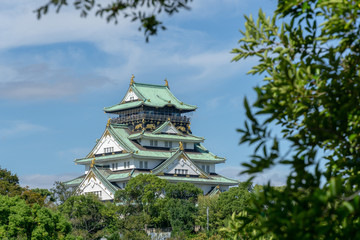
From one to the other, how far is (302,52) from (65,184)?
69.3 meters

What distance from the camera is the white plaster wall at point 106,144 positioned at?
74.2 metres

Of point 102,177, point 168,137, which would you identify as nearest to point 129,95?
point 168,137

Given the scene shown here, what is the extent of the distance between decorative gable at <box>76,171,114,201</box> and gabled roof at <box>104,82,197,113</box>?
10293 millimetres

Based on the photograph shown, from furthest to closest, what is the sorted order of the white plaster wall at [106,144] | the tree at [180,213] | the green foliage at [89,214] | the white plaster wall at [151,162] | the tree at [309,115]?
1. the white plaster wall at [106,144]
2. the white plaster wall at [151,162]
3. the tree at [180,213]
4. the green foliage at [89,214]
5. the tree at [309,115]

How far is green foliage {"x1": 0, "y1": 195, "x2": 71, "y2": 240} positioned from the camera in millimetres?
37594

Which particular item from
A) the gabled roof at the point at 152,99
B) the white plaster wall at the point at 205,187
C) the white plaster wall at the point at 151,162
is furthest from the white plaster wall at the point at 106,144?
the white plaster wall at the point at 205,187

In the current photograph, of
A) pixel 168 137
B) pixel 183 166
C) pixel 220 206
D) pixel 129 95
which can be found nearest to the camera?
pixel 220 206

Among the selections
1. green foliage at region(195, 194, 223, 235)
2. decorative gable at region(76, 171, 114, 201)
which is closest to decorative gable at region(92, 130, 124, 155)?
decorative gable at region(76, 171, 114, 201)

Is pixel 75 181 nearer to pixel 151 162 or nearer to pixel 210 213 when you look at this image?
pixel 151 162

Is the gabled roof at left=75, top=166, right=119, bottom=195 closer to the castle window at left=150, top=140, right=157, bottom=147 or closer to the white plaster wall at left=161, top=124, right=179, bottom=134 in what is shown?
the castle window at left=150, top=140, right=157, bottom=147

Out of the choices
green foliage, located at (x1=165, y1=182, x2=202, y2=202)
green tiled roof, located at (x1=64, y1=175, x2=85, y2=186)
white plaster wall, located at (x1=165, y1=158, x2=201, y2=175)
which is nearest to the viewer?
green foliage, located at (x1=165, y1=182, x2=202, y2=202)

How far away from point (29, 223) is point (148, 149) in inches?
1426

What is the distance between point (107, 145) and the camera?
75.6m

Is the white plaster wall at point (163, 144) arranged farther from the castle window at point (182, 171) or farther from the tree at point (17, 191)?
the tree at point (17, 191)
